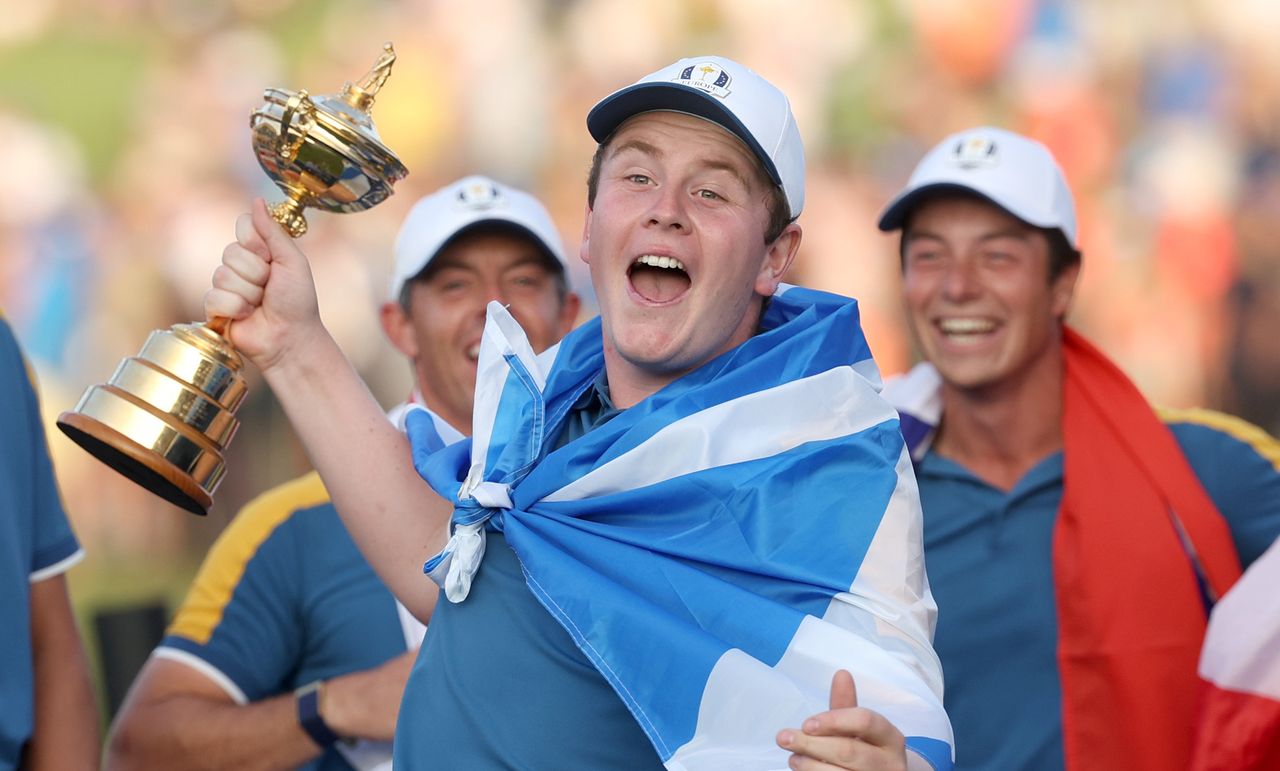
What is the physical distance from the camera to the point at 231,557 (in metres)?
3.67

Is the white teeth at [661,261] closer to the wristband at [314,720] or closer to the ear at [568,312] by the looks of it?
the wristband at [314,720]

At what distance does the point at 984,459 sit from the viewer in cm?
403

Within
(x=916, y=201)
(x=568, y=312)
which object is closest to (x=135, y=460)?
(x=568, y=312)

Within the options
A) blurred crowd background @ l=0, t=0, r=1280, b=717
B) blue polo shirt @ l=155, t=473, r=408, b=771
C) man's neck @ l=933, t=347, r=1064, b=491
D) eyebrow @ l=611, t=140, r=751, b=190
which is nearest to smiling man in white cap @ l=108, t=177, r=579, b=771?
blue polo shirt @ l=155, t=473, r=408, b=771

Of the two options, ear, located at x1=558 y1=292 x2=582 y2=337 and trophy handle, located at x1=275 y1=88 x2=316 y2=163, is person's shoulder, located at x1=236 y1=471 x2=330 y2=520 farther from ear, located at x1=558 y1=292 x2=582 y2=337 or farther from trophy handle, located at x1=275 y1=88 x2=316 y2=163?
trophy handle, located at x1=275 y1=88 x2=316 y2=163

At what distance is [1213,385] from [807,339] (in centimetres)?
677

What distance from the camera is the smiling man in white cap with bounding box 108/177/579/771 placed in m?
3.40

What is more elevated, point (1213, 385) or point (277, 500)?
point (1213, 385)

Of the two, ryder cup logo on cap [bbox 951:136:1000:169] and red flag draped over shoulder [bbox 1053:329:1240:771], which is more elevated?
ryder cup logo on cap [bbox 951:136:1000:169]

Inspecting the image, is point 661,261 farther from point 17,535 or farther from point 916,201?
point 916,201

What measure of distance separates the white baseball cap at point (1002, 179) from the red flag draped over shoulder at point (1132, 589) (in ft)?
1.94

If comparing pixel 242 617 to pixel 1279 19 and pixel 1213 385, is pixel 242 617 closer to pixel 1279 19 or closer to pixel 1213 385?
pixel 1213 385

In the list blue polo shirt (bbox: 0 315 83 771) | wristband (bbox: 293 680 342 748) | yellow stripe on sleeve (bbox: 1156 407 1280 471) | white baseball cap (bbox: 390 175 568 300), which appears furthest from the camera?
white baseball cap (bbox: 390 175 568 300)

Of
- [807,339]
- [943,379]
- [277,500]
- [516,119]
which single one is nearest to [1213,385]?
[516,119]
